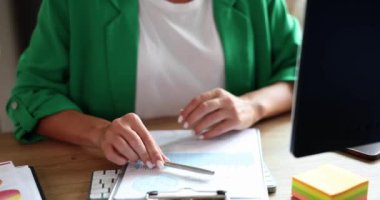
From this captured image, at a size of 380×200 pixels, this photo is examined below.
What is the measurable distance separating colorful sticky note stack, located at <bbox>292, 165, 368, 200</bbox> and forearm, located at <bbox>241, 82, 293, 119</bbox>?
0.31m

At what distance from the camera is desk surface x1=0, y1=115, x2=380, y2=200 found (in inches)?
34.4

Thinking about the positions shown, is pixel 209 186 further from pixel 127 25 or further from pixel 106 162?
pixel 127 25

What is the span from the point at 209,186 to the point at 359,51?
0.30 metres

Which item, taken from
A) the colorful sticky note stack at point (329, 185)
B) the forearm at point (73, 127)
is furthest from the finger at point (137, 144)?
the colorful sticky note stack at point (329, 185)

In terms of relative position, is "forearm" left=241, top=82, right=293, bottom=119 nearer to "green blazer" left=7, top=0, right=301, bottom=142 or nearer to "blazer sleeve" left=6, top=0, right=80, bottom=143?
"green blazer" left=7, top=0, right=301, bottom=142

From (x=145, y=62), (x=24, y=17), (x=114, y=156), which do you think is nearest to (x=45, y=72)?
(x=145, y=62)

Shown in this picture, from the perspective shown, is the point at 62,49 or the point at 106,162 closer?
the point at 106,162

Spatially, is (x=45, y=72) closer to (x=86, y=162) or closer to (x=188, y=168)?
(x=86, y=162)

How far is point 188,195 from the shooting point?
31.3 inches

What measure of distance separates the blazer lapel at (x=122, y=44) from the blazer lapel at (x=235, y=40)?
0.64ft

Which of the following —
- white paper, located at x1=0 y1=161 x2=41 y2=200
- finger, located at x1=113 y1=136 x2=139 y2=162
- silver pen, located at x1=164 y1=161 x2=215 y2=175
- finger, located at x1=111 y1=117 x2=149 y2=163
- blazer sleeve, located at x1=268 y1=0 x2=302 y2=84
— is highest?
blazer sleeve, located at x1=268 y1=0 x2=302 y2=84

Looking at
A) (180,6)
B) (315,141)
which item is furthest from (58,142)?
(315,141)

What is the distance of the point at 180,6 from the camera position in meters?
1.24

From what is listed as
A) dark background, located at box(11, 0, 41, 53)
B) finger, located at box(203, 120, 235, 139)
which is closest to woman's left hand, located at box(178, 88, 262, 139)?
finger, located at box(203, 120, 235, 139)
